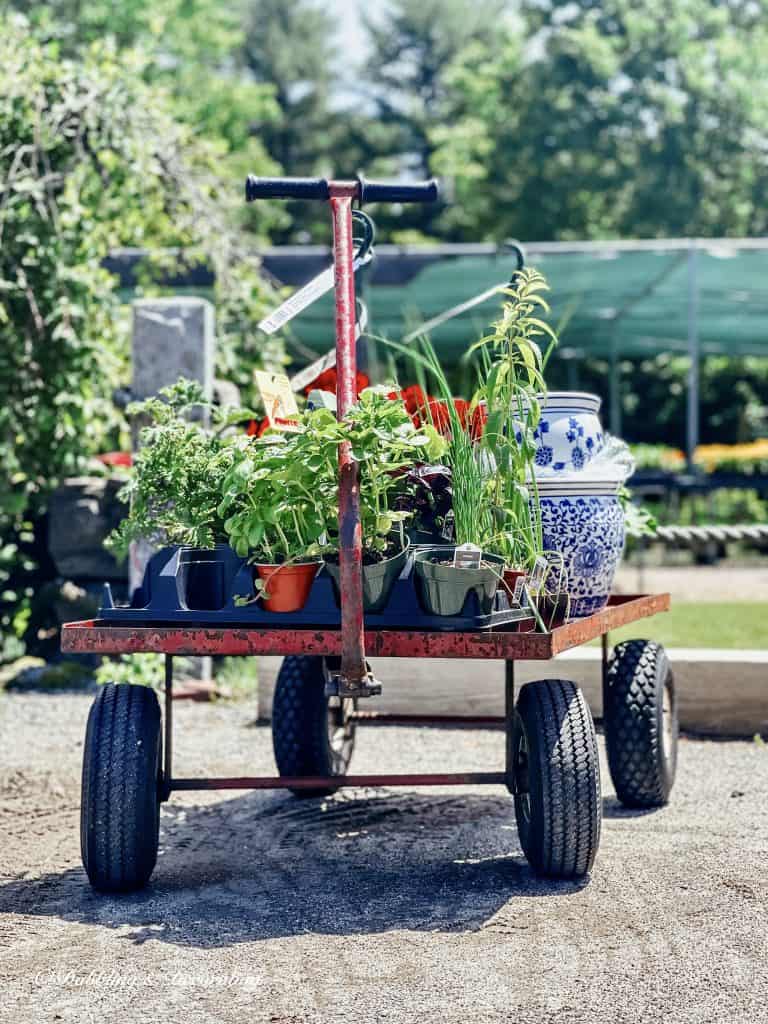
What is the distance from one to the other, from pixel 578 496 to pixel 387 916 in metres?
1.27

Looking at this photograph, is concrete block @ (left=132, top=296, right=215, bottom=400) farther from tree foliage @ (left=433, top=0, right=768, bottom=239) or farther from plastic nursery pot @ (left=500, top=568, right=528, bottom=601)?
tree foliage @ (left=433, top=0, right=768, bottom=239)

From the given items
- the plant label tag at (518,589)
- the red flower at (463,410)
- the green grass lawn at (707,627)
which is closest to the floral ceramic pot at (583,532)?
the red flower at (463,410)

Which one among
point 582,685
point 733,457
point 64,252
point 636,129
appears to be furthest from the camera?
point 636,129

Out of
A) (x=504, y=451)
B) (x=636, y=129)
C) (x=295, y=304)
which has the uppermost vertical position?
(x=636, y=129)

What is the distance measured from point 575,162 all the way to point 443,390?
86.2 ft

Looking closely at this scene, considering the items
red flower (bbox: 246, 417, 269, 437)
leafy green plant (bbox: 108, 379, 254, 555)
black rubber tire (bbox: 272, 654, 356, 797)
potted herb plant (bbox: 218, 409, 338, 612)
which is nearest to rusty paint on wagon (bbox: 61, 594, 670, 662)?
potted herb plant (bbox: 218, 409, 338, 612)

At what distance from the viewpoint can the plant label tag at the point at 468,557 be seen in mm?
3488

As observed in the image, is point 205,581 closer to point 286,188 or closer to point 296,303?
point 296,303

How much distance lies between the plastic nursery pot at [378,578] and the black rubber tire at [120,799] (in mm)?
657

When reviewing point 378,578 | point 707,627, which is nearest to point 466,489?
point 378,578

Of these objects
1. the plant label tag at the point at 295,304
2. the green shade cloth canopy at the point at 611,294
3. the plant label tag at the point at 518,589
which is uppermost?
the green shade cloth canopy at the point at 611,294

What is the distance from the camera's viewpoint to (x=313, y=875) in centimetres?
399

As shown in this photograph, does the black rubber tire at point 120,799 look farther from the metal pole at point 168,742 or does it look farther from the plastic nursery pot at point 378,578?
the plastic nursery pot at point 378,578

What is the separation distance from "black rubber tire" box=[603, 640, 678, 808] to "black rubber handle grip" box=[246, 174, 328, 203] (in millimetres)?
1835
